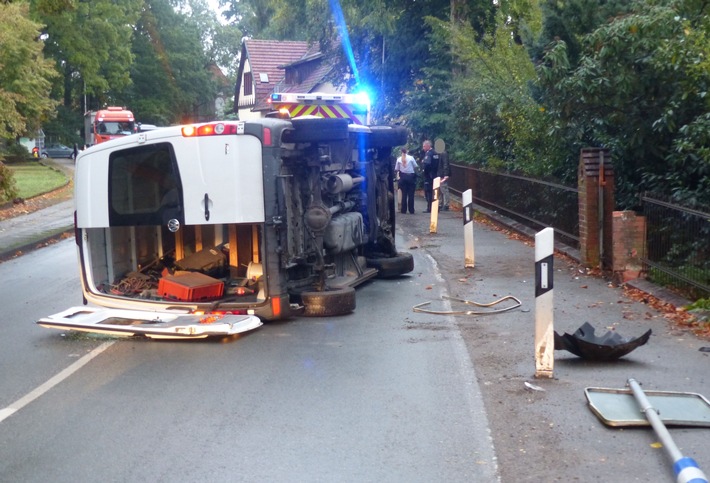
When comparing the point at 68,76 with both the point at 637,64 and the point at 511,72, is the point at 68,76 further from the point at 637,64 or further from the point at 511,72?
the point at 637,64

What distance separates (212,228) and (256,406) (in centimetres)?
488

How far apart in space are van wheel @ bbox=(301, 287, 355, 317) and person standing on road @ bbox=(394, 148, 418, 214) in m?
14.0

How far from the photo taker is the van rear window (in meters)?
10.0

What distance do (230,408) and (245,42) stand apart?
55915 millimetres

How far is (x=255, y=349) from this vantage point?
9070mm

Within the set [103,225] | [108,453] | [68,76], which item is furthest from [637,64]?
[68,76]

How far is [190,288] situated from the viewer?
1017 centimetres

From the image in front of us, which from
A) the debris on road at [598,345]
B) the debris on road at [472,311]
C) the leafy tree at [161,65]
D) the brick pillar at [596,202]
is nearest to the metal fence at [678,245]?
the brick pillar at [596,202]

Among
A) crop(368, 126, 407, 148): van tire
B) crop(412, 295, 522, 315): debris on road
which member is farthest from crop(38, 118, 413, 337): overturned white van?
crop(368, 126, 407, 148): van tire

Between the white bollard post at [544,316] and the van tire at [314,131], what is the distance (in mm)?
3207

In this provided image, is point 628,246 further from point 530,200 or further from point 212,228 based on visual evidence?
point 530,200

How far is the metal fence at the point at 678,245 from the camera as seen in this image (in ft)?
34.7

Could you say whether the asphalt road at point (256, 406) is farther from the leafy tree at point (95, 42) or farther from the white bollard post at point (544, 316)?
the leafy tree at point (95, 42)

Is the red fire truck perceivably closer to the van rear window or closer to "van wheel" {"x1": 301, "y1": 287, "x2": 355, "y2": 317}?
the van rear window
